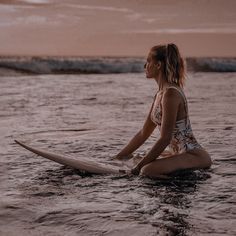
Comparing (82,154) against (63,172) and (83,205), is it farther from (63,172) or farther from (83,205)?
(83,205)

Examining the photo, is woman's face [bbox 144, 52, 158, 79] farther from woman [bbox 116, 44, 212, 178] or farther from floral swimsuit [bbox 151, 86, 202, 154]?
floral swimsuit [bbox 151, 86, 202, 154]

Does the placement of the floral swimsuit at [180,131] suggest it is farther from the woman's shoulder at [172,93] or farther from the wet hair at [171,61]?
the wet hair at [171,61]

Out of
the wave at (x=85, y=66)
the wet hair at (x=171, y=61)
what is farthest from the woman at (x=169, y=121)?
the wave at (x=85, y=66)

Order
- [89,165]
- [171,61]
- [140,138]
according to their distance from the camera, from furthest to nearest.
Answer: [140,138] < [89,165] < [171,61]

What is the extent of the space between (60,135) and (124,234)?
15.4 ft

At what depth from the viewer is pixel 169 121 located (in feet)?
16.1

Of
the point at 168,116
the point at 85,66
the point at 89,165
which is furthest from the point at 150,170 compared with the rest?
the point at 85,66

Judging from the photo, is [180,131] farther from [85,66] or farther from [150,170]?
[85,66]

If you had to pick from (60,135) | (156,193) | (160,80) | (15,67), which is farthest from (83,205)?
(15,67)

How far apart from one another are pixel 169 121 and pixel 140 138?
84cm

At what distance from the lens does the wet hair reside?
15.7 feet

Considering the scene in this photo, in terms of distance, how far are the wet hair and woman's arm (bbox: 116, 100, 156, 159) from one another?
26.1 inches

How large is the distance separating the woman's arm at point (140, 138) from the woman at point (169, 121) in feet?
0.16

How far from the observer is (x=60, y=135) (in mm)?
8219
